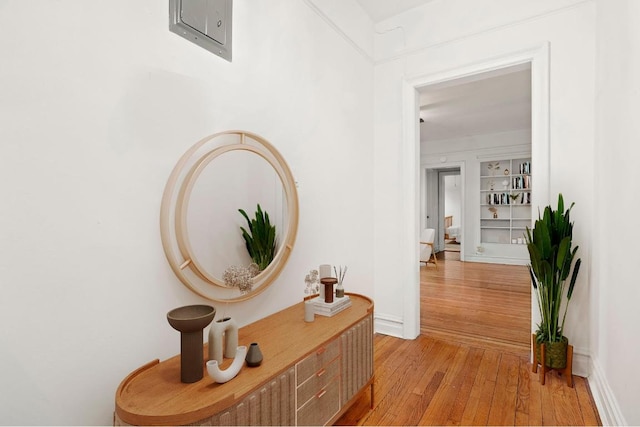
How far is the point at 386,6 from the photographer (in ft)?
10.1

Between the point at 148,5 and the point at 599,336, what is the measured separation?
125 inches

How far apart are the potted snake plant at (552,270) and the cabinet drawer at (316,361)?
5.38 ft

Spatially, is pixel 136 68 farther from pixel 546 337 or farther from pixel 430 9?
pixel 546 337

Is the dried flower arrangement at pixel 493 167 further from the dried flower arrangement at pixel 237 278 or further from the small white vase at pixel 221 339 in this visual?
the small white vase at pixel 221 339

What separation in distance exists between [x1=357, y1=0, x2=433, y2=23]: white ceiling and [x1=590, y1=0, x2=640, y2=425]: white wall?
1.42 metres

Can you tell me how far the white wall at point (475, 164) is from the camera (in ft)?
23.3

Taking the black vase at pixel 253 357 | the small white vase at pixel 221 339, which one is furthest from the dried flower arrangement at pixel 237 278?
the black vase at pixel 253 357

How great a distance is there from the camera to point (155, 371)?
1.25 metres

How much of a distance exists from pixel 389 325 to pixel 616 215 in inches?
79.7

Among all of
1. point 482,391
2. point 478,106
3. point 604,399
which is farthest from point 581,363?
point 478,106

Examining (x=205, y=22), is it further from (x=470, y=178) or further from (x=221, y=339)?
(x=470, y=178)

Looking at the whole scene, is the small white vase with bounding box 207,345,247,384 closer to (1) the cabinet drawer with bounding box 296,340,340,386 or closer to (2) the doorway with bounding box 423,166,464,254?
(1) the cabinet drawer with bounding box 296,340,340,386

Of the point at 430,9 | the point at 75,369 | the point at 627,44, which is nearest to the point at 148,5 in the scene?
the point at 75,369

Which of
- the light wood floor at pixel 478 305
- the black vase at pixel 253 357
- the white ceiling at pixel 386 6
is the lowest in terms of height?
the light wood floor at pixel 478 305
